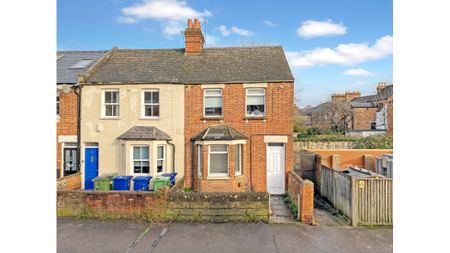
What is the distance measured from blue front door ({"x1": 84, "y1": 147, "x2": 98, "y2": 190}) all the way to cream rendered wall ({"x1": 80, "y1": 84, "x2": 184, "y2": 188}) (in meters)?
0.22

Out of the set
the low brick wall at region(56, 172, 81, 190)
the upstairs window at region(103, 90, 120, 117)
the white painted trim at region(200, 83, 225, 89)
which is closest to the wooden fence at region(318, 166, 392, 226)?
the white painted trim at region(200, 83, 225, 89)

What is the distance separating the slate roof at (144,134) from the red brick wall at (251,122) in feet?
3.87

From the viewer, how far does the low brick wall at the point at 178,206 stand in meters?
8.00

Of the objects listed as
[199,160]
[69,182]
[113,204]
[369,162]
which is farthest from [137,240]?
[369,162]

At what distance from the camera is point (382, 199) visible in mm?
8086

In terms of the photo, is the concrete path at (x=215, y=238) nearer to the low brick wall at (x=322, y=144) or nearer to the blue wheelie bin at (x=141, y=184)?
the blue wheelie bin at (x=141, y=184)

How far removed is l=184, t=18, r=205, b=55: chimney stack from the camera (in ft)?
45.5

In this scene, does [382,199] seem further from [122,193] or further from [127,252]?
[122,193]

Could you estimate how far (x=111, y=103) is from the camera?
41.1 feet

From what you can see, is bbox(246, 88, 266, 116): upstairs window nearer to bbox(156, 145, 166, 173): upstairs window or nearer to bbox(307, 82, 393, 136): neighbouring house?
bbox(156, 145, 166, 173): upstairs window

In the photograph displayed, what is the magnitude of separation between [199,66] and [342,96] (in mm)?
37723

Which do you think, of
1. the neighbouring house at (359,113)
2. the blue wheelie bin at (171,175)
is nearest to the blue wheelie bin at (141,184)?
the blue wheelie bin at (171,175)
